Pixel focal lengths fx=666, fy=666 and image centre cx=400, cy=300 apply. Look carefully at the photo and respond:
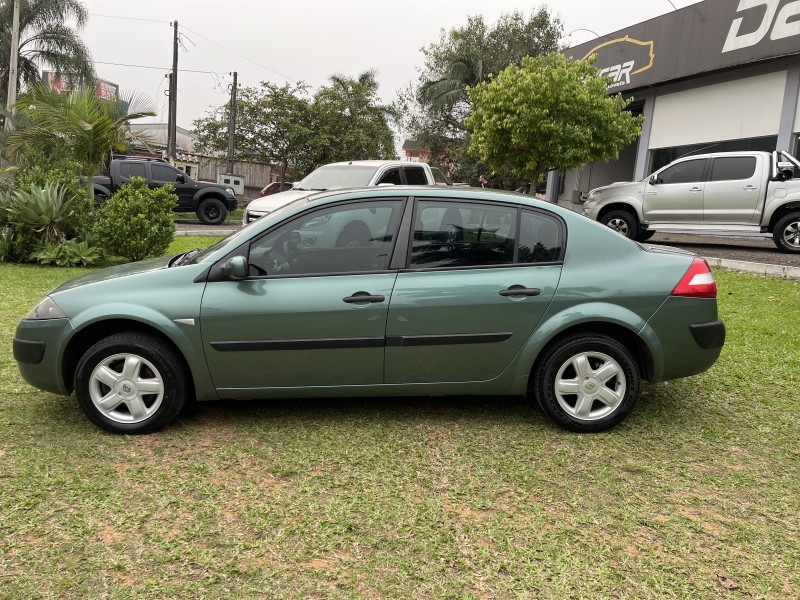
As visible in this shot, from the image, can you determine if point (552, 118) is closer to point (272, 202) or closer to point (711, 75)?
point (711, 75)

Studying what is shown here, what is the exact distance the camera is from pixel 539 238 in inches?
154

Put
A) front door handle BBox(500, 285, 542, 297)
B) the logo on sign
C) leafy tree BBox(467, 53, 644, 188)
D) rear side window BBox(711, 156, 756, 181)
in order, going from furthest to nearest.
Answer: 1. the logo on sign
2. leafy tree BBox(467, 53, 644, 188)
3. rear side window BBox(711, 156, 756, 181)
4. front door handle BBox(500, 285, 542, 297)

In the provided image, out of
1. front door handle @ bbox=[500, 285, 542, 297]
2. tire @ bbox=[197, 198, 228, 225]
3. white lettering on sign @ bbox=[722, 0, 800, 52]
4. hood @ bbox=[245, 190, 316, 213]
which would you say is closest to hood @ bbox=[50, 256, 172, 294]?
front door handle @ bbox=[500, 285, 542, 297]

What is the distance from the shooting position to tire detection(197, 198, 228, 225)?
62.4 ft

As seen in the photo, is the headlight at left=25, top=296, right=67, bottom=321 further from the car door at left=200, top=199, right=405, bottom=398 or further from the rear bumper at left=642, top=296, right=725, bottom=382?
the rear bumper at left=642, top=296, right=725, bottom=382

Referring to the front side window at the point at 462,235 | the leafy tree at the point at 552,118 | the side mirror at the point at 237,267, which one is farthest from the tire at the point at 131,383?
the leafy tree at the point at 552,118

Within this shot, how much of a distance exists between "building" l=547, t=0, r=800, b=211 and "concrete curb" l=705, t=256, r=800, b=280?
25.0 feet

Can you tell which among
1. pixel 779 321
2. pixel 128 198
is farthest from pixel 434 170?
pixel 779 321

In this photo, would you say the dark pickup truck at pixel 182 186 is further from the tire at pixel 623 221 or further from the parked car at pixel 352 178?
the tire at pixel 623 221

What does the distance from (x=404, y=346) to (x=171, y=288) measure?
1.35 m

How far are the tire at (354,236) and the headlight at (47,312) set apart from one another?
160 cm

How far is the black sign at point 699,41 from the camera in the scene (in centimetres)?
1611

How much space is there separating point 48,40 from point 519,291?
34.2m

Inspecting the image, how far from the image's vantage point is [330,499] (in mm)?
3111
